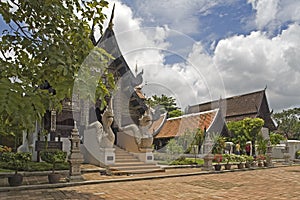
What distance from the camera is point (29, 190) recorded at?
25.9ft

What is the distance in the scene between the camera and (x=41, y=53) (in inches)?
209

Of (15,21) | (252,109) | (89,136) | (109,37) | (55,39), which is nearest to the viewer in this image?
(55,39)

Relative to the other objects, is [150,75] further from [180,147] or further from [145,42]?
[180,147]

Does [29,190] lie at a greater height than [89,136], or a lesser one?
lesser

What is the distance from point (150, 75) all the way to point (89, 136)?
430 cm

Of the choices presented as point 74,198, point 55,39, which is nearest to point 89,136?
point 74,198

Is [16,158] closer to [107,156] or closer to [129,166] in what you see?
[107,156]

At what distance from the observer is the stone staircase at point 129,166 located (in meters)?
11.4

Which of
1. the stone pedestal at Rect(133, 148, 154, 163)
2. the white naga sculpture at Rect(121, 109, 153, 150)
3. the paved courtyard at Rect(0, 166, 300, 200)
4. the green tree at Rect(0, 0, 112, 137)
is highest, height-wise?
the green tree at Rect(0, 0, 112, 137)

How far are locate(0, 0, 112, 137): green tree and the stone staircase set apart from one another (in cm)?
547

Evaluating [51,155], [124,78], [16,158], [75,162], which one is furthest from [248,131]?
[16,158]

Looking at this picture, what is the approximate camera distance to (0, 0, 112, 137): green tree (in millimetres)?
4512

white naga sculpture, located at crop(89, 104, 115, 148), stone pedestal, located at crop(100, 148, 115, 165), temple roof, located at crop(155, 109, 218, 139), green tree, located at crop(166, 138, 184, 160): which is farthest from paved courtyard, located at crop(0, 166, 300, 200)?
temple roof, located at crop(155, 109, 218, 139)

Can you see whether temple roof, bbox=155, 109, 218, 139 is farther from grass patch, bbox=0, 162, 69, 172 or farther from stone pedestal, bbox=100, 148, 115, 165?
grass patch, bbox=0, 162, 69, 172
